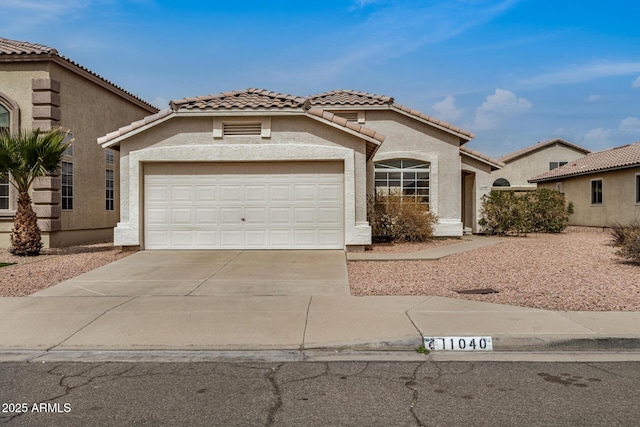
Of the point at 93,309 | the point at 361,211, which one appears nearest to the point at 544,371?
the point at 93,309

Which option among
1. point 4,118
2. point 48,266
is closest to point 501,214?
point 48,266

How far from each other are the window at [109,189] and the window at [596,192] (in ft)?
Answer: 74.6

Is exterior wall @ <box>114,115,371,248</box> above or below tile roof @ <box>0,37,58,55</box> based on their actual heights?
below

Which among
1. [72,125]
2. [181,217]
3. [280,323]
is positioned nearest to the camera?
[280,323]

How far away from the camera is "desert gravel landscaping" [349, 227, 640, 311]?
9.15 meters

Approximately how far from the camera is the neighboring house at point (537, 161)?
44844mm

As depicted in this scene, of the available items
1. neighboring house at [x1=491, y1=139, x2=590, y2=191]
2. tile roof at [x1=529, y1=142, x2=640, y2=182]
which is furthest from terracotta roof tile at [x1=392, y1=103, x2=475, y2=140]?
neighboring house at [x1=491, y1=139, x2=590, y2=191]

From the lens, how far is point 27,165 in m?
14.4

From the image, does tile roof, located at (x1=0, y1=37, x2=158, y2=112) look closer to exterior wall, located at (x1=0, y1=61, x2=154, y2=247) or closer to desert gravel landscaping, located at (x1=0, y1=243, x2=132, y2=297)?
exterior wall, located at (x1=0, y1=61, x2=154, y2=247)

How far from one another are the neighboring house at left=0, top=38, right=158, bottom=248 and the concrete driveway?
4415 mm

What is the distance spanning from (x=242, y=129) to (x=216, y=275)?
197 inches

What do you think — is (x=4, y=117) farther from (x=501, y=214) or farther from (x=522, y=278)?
(x=501, y=214)

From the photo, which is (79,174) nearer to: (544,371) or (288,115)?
(288,115)

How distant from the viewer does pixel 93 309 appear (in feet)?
28.4
